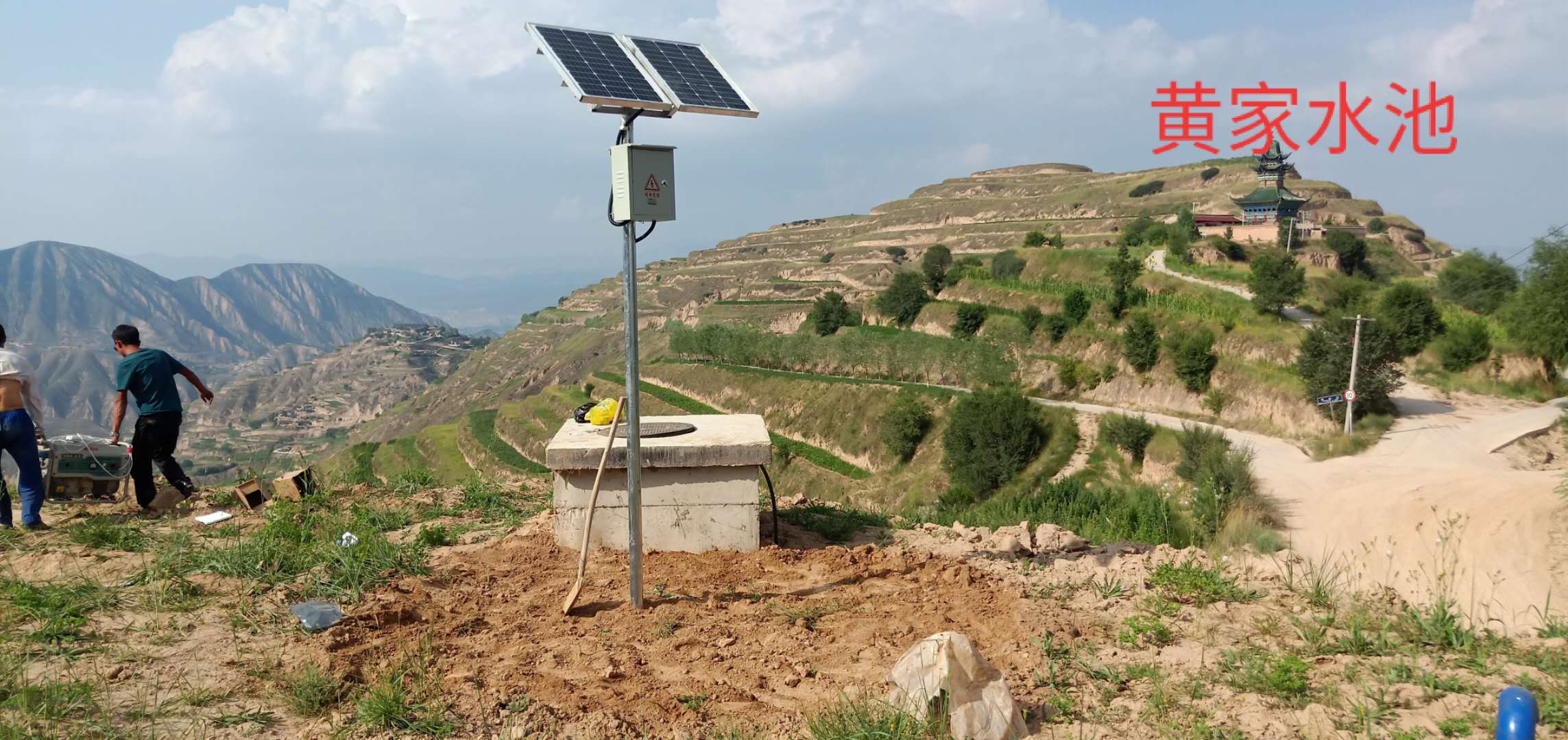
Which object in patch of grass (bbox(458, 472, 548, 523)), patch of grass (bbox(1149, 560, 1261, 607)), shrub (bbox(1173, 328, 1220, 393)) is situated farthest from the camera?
shrub (bbox(1173, 328, 1220, 393))

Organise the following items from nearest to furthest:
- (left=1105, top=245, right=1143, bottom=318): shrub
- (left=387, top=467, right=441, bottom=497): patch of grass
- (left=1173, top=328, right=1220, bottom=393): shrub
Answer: (left=387, top=467, right=441, bottom=497): patch of grass → (left=1173, top=328, right=1220, bottom=393): shrub → (left=1105, top=245, right=1143, bottom=318): shrub

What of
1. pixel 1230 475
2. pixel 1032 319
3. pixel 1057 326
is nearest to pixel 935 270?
pixel 1032 319

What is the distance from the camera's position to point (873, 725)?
358 centimetres

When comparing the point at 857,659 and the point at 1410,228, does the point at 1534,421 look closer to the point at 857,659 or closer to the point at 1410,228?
the point at 857,659

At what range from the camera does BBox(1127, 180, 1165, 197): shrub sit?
254 ft

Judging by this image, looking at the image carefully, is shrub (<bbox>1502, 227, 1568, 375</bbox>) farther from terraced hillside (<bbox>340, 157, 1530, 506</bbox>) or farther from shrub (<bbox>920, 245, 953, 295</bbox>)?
shrub (<bbox>920, 245, 953, 295</bbox>)

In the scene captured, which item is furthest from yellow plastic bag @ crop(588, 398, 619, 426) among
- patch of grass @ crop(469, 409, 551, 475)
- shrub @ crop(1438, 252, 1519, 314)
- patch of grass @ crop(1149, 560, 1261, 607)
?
shrub @ crop(1438, 252, 1519, 314)

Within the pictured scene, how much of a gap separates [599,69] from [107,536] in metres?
5.21

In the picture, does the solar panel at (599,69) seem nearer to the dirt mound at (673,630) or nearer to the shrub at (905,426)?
the dirt mound at (673,630)

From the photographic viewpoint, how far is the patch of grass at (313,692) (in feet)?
12.9

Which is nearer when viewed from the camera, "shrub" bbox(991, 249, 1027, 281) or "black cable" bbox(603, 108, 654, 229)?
"black cable" bbox(603, 108, 654, 229)

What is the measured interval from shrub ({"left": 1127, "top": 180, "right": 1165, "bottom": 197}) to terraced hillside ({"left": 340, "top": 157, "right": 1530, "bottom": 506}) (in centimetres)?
77

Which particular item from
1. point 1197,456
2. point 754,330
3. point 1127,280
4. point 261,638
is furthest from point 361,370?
point 261,638

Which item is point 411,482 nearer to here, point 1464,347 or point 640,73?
point 640,73
